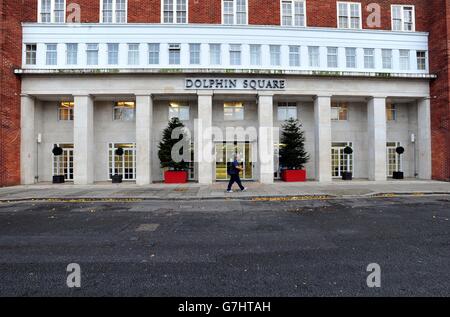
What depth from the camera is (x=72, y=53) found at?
1788 cm

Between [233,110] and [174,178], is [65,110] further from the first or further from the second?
[233,110]

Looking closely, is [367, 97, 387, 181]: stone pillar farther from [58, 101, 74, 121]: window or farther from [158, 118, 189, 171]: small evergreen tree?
[58, 101, 74, 121]: window

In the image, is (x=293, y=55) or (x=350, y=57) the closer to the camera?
(x=293, y=55)

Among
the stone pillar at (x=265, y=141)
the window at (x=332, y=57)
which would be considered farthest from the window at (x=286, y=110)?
the window at (x=332, y=57)

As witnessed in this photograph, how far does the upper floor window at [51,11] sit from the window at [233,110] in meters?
13.5

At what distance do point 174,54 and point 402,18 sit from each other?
59.4ft

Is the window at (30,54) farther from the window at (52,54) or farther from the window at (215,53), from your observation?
the window at (215,53)

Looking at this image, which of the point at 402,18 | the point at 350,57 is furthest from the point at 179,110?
the point at 402,18

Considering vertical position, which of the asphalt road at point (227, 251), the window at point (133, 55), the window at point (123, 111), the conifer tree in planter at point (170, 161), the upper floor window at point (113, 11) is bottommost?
the asphalt road at point (227, 251)

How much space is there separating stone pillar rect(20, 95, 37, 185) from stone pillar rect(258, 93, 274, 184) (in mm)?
16611

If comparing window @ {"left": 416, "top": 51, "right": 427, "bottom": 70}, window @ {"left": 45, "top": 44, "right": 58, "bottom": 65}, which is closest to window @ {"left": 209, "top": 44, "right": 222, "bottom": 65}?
window @ {"left": 45, "top": 44, "right": 58, "bottom": 65}

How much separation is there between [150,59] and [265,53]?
27.7 feet

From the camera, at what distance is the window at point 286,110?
20562 mm
